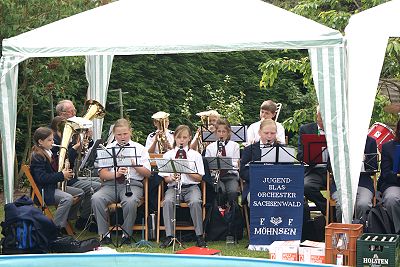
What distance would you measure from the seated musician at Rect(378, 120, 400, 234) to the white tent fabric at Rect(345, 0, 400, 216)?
2.08 feet

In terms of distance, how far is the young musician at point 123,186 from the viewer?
11.3 meters

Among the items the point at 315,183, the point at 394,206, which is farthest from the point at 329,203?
the point at 394,206

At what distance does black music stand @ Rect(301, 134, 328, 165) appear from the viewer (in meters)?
11.2

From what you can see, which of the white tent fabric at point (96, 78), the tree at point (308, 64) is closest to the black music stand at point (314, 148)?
A: the tree at point (308, 64)

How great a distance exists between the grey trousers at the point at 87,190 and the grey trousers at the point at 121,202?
793 mm

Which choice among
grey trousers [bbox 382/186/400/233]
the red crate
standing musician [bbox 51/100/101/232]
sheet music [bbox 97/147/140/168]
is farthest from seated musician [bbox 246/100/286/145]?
the red crate

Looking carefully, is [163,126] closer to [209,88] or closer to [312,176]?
[312,176]

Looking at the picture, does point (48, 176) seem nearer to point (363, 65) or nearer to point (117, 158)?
point (117, 158)

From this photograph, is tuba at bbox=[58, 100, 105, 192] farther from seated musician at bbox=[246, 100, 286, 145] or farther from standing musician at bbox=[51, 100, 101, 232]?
seated musician at bbox=[246, 100, 286, 145]

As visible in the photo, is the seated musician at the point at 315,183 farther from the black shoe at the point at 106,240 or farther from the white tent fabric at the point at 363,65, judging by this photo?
the black shoe at the point at 106,240

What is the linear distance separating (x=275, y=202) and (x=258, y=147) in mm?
737

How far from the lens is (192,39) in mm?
10367

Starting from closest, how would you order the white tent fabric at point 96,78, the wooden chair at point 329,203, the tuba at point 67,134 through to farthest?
the wooden chair at point 329,203 → the tuba at point 67,134 → the white tent fabric at point 96,78

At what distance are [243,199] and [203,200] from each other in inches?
18.8
